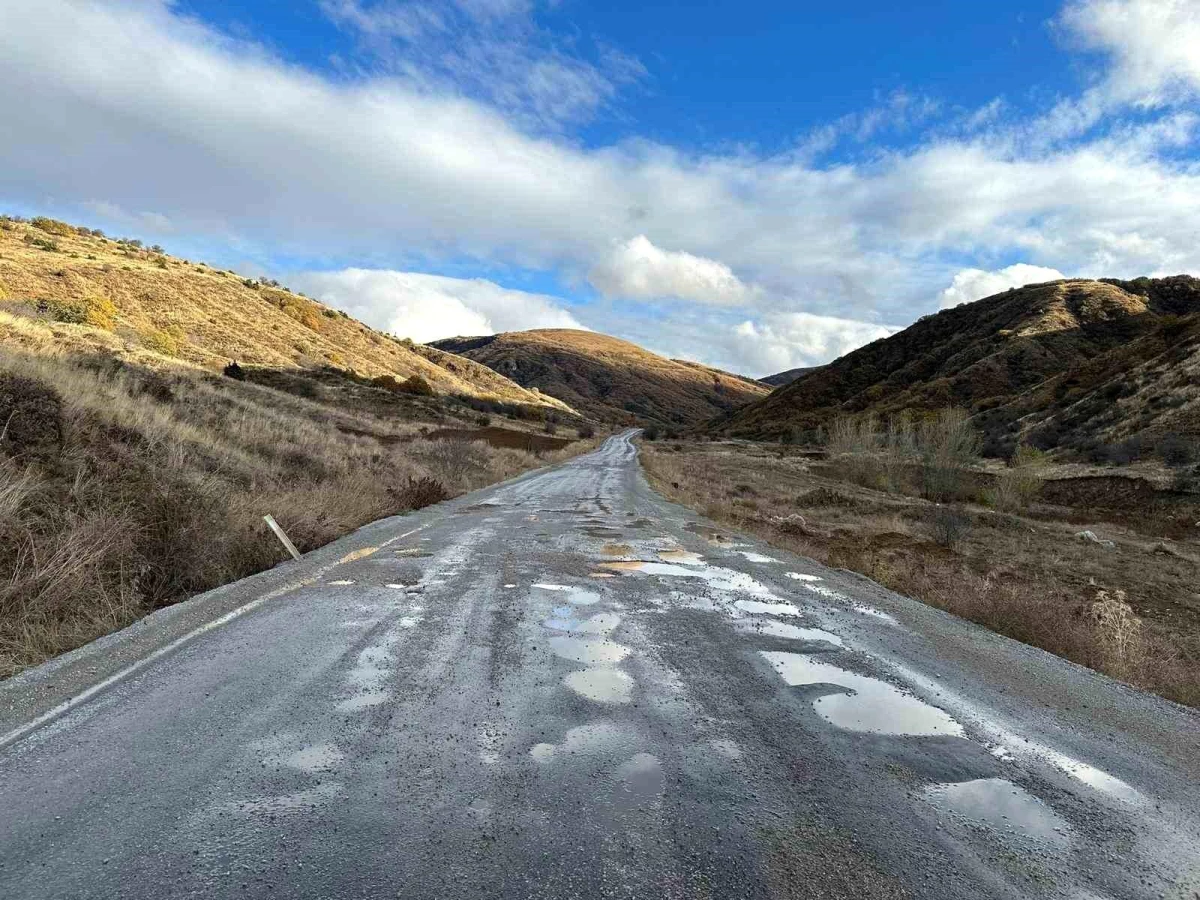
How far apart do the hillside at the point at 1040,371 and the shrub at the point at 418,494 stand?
3504 centimetres

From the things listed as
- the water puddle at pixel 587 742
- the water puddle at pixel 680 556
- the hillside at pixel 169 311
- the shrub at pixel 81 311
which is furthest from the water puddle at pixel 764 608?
the shrub at pixel 81 311

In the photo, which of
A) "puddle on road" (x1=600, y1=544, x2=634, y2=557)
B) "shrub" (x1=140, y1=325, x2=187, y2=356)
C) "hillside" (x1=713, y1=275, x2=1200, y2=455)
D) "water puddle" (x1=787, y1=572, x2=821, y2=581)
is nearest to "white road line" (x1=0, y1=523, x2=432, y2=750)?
"puddle on road" (x1=600, y1=544, x2=634, y2=557)

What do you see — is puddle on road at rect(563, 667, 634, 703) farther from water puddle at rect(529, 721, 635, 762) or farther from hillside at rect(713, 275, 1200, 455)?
hillside at rect(713, 275, 1200, 455)

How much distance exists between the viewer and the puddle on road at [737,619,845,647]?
5277mm

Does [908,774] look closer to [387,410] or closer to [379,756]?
[379,756]

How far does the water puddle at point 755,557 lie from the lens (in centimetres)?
924

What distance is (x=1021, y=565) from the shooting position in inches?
587

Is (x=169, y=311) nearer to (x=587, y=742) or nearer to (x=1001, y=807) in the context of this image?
(x=587, y=742)

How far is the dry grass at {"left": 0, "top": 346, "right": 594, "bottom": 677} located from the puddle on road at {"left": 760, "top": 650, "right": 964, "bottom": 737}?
5.21 meters

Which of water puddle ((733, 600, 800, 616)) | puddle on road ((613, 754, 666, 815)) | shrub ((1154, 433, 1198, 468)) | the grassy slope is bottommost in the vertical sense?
puddle on road ((613, 754, 666, 815))

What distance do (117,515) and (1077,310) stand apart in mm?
110614

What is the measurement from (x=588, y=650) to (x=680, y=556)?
15.4ft

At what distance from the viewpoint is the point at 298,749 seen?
3004 millimetres

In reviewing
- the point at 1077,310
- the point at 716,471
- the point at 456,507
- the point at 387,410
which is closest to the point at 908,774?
the point at 456,507
